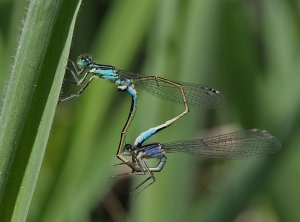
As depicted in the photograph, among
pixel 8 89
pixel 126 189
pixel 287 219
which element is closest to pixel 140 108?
pixel 287 219

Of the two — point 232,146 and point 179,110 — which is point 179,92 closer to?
point 179,110

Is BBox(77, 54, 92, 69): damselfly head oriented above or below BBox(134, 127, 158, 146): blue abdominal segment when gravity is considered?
above

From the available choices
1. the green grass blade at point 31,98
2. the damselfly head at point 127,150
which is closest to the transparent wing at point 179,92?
the damselfly head at point 127,150

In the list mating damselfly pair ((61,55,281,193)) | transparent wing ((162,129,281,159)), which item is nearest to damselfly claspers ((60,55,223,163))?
mating damselfly pair ((61,55,281,193))

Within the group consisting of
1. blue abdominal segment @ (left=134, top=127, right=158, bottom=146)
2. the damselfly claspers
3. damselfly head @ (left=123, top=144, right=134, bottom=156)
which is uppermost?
the damselfly claspers

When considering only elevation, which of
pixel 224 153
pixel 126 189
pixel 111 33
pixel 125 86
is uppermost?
pixel 111 33

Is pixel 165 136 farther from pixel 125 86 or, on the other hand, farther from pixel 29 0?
pixel 29 0

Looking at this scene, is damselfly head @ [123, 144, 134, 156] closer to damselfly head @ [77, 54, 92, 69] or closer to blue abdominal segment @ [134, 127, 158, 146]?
blue abdominal segment @ [134, 127, 158, 146]
